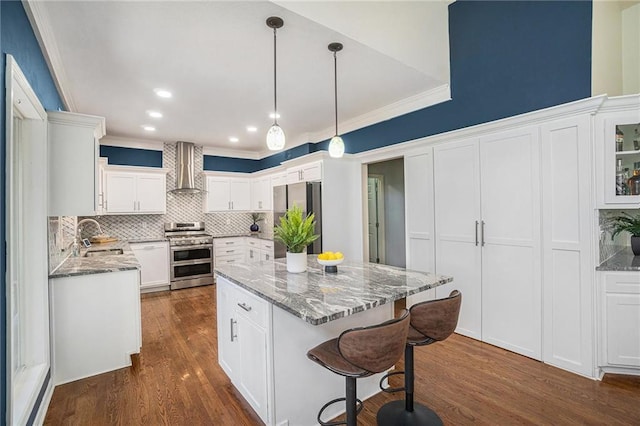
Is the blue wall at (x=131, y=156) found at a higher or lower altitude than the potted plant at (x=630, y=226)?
higher

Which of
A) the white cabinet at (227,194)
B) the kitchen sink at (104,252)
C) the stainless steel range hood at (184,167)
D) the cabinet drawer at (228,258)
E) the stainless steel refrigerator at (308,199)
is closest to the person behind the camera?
the kitchen sink at (104,252)

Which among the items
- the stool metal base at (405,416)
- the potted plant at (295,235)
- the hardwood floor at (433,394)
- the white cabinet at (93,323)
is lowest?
the hardwood floor at (433,394)

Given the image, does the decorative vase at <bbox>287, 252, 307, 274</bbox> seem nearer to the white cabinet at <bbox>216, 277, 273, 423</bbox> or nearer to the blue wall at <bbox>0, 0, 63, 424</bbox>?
the white cabinet at <bbox>216, 277, 273, 423</bbox>

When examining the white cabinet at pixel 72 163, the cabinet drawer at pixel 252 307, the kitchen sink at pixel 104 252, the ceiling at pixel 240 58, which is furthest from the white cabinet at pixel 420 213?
the kitchen sink at pixel 104 252

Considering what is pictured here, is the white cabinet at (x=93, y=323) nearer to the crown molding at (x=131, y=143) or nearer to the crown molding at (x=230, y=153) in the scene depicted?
the crown molding at (x=131, y=143)

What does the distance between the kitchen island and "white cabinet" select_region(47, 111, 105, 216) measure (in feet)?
4.72

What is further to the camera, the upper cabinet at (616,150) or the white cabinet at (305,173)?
the white cabinet at (305,173)

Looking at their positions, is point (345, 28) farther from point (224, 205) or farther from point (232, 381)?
point (224, 205)

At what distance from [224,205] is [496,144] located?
16.8 ft

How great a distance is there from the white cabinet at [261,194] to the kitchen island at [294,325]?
12.6ft

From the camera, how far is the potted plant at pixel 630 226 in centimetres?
296

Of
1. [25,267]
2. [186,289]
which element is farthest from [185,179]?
[25,267]

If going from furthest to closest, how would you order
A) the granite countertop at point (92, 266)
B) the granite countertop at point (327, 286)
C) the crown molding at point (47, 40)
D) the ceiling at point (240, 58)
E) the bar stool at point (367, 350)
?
1. the granite countertop at point (92, 266)
2. the ceiling at point (240, 58)
3. the crown molding at point (47, 40)
4. the granite countertop at point (327, 286)
5. the bar stool at point (367, 350)

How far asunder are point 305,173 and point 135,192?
10.5 ft
